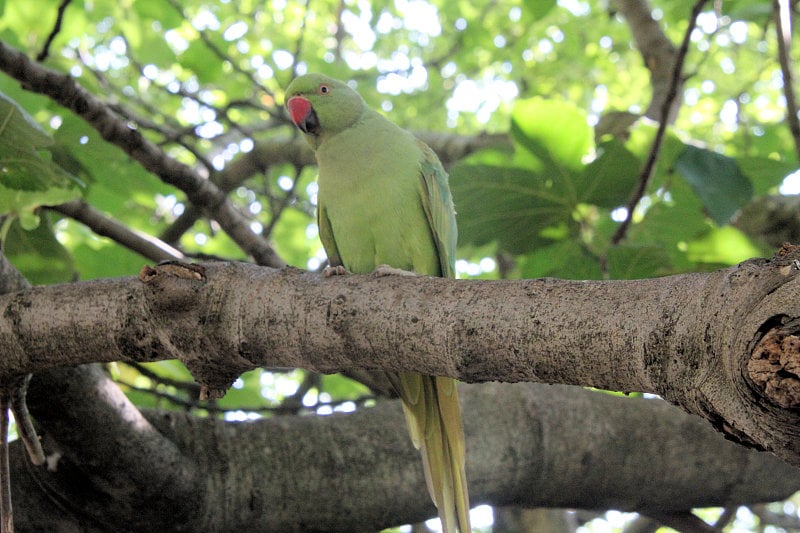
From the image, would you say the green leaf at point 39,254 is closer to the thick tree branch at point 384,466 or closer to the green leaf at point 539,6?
the thick tree branch at point 384,466

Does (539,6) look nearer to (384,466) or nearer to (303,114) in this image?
(303,114)

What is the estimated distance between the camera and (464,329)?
1.49 m

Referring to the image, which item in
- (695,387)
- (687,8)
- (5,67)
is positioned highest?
(687,8)

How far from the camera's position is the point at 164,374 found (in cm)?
358

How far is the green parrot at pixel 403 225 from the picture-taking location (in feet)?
8.58

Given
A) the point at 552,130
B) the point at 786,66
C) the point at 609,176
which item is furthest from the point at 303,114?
the point at 786,66

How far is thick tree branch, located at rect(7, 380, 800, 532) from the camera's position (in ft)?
8.05

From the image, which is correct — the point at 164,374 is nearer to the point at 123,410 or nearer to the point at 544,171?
the point at 123,410

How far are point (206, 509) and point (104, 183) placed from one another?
5.91 feet

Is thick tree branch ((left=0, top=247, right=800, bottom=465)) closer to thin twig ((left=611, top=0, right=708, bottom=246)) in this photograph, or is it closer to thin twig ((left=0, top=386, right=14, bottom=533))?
thin twig ((left=0, top=386, right=14, bottom=533))

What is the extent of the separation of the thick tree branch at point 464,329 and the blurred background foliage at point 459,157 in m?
0.78

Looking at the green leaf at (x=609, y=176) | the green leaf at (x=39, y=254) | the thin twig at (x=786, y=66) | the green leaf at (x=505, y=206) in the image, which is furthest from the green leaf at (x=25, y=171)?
the thin twig at (x=786, y=66)

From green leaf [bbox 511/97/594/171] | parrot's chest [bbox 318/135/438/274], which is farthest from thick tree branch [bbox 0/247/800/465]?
green leaf [bbox 511/97/594/171]

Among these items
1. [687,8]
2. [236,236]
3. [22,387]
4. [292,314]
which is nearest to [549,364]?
[292,314]
